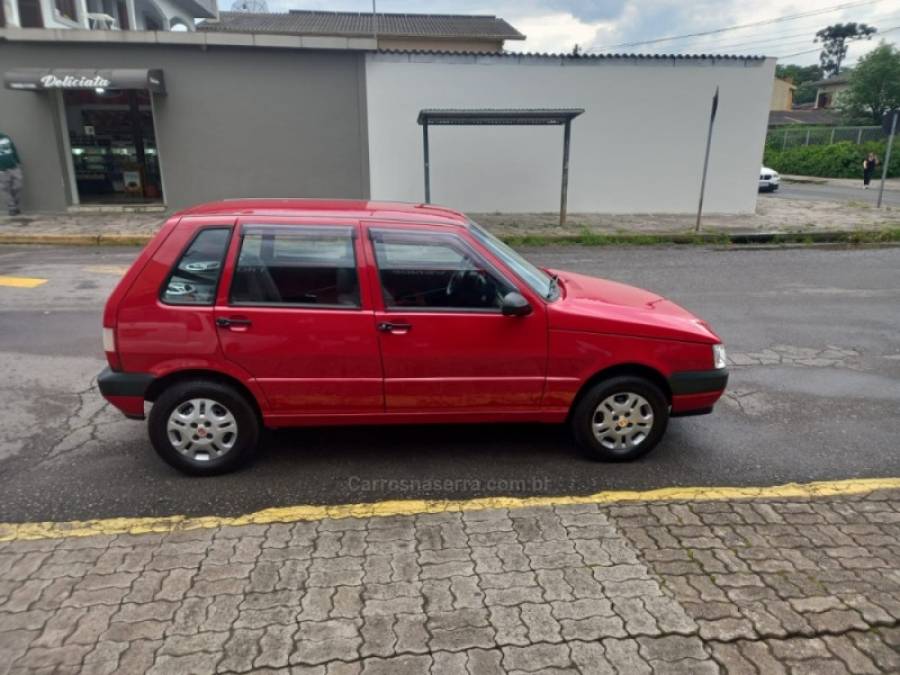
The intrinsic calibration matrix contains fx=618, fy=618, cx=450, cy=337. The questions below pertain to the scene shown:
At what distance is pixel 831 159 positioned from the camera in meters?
33.9

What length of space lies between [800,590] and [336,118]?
47.9 feet

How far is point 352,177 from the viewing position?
51.0ft

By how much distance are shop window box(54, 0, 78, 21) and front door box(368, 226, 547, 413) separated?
20.3 meters

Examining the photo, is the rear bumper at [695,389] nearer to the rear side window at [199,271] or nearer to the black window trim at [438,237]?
the black window trim at [438,237]

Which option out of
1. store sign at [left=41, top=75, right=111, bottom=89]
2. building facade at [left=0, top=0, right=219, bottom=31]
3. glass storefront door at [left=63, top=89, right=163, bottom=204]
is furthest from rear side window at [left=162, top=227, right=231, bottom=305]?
building facade at [left=0, top=0, right=219, bottom=31]

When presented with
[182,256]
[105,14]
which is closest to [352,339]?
[182,256]

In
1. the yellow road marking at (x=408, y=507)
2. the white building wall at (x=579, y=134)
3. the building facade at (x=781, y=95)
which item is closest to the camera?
the yellow road marking at (x=408, y=507)

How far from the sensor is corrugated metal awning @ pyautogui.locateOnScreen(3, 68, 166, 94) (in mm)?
13430

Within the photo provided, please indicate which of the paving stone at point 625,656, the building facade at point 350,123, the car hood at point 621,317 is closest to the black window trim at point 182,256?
the car hood at point 621,317

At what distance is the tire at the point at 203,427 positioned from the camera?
3666 mm

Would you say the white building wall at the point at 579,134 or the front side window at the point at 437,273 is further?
the white building wall at the point at 579,134

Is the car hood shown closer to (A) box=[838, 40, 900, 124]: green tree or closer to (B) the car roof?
(B) the car roof

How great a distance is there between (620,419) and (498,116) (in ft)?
36.0

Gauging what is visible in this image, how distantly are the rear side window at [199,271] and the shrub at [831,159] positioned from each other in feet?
116
